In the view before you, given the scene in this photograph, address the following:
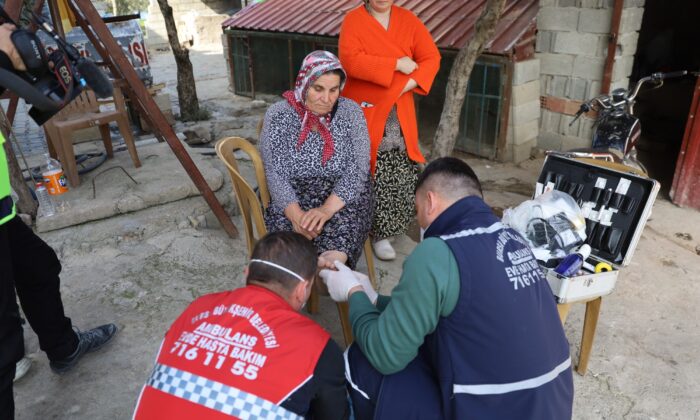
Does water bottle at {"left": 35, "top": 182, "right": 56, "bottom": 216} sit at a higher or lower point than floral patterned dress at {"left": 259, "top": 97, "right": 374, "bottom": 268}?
lower

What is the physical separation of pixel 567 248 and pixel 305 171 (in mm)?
1336

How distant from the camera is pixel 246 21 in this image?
28.0 ft

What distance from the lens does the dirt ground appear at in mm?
2344

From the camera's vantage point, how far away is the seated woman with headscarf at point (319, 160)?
8.48 ft

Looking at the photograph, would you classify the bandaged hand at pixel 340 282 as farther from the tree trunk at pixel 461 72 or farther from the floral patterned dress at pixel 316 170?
the tree trunk at pixel 461 72

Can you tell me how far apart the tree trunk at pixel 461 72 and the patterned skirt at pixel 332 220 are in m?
1.82

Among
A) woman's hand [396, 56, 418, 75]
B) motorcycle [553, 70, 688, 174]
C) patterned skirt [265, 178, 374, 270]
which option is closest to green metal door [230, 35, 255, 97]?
woman's hand [396, 56, 418, 75]

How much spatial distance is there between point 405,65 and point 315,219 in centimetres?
121

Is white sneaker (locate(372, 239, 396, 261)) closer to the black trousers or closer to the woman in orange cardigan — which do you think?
the woman in orange cardigan

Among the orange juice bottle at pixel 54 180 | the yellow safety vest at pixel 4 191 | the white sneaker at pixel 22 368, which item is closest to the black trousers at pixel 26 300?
the yellow safety vest at pixel 4 191

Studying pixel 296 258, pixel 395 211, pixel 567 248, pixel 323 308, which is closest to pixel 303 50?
pixel 395 211

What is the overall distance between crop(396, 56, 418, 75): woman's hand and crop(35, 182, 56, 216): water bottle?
254 cm

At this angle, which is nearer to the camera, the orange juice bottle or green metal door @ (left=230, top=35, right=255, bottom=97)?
the orange juice bottle

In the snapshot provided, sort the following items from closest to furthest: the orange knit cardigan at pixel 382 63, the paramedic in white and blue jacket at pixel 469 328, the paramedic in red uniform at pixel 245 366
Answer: the paramedic in red uniform at pixel 245 366 → the paramedic in white and blue jacket at pixel 469 328 → the orange knit cardigan at pixel 382 63
